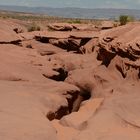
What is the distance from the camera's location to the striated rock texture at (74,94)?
10.9 m

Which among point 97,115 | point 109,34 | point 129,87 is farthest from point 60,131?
point 109,34

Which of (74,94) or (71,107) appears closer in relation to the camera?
(71,107)

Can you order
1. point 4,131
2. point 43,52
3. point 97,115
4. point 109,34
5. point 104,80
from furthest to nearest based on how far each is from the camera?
point 43,52 < point 109,34 < point 104,80 < point 97,115 < point 4,131

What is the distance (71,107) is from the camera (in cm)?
1636

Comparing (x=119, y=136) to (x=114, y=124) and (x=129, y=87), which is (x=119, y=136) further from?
(x=129, y=87)

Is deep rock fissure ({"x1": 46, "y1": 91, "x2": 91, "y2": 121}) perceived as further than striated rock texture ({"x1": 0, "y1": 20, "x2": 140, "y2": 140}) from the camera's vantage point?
Yes

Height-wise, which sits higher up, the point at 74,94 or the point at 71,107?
the point at 74,94

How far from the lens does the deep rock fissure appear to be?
43.4 feet

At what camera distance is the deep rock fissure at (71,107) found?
13230 mm

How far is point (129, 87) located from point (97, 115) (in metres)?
4.21

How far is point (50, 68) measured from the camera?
845 inches

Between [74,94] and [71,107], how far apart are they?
66 centimetres

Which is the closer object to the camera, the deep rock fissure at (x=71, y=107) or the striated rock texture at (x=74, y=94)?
the striated rock texture at (x=74, y=94)

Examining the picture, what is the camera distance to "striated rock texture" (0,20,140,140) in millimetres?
10883
